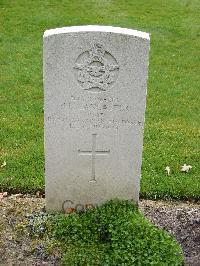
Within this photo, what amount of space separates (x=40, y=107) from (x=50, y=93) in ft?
11.1

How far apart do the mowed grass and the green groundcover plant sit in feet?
3.01

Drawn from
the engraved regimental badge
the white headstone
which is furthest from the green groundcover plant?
the engraved regimental badge

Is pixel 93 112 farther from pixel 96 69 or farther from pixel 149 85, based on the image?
pixel 149 85

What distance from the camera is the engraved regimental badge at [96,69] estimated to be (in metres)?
5.12

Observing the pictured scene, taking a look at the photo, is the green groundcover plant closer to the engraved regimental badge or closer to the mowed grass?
the mowed grass

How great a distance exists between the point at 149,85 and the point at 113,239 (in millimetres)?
4863

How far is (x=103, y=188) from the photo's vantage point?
227 inches

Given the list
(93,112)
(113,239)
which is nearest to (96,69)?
(93,112)

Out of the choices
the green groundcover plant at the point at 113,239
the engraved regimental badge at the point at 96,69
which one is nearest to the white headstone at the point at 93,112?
the engraved regimental badge at the point at 96,69

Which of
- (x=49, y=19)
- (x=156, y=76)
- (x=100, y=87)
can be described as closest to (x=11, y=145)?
(x=100, y=87)

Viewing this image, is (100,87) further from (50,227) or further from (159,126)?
(159,126)

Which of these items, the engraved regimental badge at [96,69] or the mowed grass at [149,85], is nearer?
the engraved regimental badge at [96,69]

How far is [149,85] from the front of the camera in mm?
9656

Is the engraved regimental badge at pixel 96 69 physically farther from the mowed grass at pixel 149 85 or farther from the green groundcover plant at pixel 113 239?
the mowed grass at pixel 149 85
